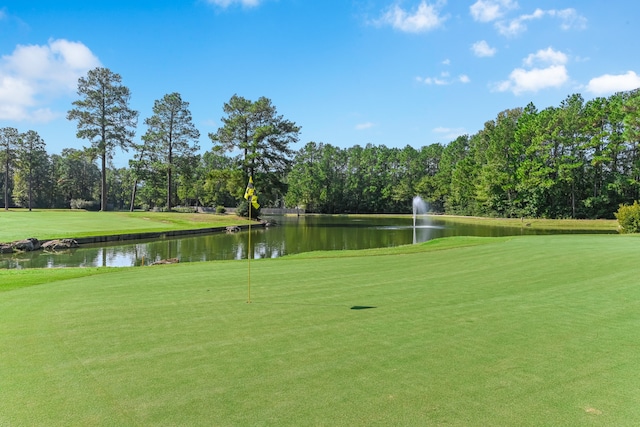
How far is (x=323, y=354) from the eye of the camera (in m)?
4.44

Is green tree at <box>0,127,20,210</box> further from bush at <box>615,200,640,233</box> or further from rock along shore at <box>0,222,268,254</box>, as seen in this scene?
bush at <box>615,200,640,233</box>

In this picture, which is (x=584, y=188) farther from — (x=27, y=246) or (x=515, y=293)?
(x=27, y=246)

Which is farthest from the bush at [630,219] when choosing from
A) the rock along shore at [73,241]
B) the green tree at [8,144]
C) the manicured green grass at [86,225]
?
the green tree at [8,144]

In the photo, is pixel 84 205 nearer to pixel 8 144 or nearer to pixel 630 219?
pixel 8 144

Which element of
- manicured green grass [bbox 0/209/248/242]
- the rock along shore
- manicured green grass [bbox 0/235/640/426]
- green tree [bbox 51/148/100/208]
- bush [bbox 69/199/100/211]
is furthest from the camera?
green tree [bbox 51/148/100/208]

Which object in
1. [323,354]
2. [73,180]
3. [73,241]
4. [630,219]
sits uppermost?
[73,180]

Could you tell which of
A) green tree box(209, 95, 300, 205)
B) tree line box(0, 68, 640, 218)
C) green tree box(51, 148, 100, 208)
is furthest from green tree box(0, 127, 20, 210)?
green tree box(209, 95, 300, 205)

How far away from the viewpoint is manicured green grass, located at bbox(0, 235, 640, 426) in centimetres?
324

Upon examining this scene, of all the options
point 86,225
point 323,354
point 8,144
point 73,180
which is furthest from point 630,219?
point 73,180

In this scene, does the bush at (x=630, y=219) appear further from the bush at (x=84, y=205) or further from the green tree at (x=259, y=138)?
the bush at (x=84, y=205)

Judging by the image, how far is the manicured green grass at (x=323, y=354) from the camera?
3244 mm

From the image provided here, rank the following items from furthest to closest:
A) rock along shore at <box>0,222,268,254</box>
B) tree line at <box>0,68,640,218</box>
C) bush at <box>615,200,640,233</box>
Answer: tree line at <box>0,68,640,218</box>
bush at <box>615,200,640,233</box>
rock along shore at <box>0,222,268,254</box>

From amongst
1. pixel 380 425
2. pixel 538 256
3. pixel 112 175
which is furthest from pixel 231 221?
pixel 112 175

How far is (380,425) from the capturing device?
3.02 metres
